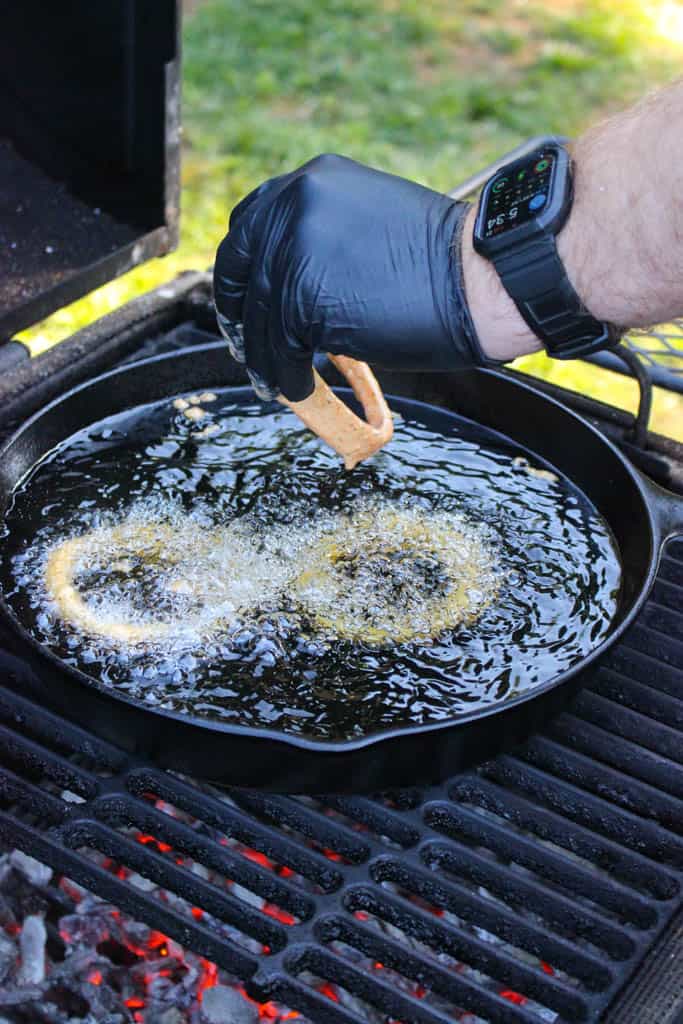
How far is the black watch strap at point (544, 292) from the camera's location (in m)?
1.74

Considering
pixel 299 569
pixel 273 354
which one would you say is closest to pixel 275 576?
pixel 299 569

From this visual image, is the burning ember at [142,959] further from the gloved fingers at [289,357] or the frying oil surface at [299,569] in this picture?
the gloved fingers at [289,357]

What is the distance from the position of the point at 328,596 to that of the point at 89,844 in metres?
0.61

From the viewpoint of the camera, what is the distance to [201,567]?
6.81 ft

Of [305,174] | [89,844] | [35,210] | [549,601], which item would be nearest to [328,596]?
[549,601]

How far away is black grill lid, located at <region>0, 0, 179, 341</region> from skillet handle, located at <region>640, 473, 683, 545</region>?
1.43 m

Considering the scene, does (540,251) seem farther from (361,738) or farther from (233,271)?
(361,738)

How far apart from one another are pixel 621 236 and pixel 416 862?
3.34 ft

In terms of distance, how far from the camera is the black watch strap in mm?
1738

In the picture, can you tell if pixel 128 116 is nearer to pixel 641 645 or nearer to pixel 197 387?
pixel 197 387

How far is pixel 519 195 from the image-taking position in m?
1.78

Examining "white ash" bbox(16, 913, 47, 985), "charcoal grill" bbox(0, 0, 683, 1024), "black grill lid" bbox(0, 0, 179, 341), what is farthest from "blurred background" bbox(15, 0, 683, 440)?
"white ash" bbox(16, 913, 47, 985)

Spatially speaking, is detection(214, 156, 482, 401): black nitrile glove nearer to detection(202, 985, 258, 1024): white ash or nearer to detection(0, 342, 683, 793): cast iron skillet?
detection(0, 342, 683, 793): cast iron skillet

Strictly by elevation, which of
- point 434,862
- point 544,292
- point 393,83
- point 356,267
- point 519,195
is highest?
point 393,83
